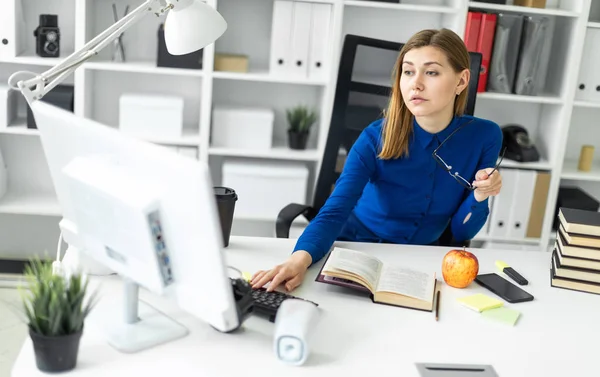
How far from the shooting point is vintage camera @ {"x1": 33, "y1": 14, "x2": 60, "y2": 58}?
3.38 meters

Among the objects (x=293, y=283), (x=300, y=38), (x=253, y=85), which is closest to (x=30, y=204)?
(x=253, y=85)

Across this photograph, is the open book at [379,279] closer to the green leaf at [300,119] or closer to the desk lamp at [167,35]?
the desk lamp at [167,35]

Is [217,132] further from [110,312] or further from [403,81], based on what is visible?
[110,312]

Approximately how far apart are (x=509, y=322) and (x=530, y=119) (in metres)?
2.32

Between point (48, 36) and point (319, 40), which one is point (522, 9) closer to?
point (319, 40)

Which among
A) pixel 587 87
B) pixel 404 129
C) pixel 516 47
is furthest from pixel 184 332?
pixel 587 87

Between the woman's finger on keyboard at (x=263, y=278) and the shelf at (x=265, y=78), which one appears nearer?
the woman's finger on keyboard at (x=263, y=278)

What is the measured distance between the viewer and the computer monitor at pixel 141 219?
133 cm

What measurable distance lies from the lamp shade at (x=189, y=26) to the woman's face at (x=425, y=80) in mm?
636

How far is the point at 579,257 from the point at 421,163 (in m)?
0.53

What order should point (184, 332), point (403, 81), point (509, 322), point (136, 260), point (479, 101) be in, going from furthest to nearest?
point (479, 101), point (403, 81), point (509, 322), point (184, 332), point (136, 260)

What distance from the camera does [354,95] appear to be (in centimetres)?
271

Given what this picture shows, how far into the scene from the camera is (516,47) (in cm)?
350

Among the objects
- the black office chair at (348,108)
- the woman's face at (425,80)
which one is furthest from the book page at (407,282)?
the black office chair at (348,108)
